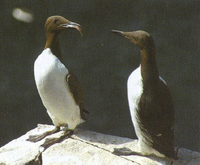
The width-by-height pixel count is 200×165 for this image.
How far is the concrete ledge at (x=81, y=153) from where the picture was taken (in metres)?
2.54

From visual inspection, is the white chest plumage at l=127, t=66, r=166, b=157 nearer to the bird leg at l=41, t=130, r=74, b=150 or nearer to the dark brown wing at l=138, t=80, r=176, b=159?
the dark brown wing at l=138, t=80, r=176, b=159

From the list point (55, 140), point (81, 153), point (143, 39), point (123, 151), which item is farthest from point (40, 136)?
point (143, 39)

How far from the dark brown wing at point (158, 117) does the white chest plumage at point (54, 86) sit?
23.4 inches

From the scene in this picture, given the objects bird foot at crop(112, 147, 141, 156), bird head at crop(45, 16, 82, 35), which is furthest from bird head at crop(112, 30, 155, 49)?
bird foot at crop(112, 147, 141, 156)

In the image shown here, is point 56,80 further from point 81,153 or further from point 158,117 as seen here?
point 158,117

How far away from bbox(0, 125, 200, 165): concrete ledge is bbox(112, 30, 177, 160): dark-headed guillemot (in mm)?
180

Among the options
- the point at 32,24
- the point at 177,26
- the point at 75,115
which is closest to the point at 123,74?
the point at 177,26

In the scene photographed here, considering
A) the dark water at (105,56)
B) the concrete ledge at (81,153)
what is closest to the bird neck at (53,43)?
the concrete ledge at (81,153)

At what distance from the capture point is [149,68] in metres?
2.31

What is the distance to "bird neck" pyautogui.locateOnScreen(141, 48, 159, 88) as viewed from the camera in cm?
229

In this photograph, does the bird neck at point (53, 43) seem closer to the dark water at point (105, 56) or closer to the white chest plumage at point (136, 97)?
the white chest plumage at point (136, 97)

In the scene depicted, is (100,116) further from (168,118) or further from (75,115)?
(168,118)

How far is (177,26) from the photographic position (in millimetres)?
4297

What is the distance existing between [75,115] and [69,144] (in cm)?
21
